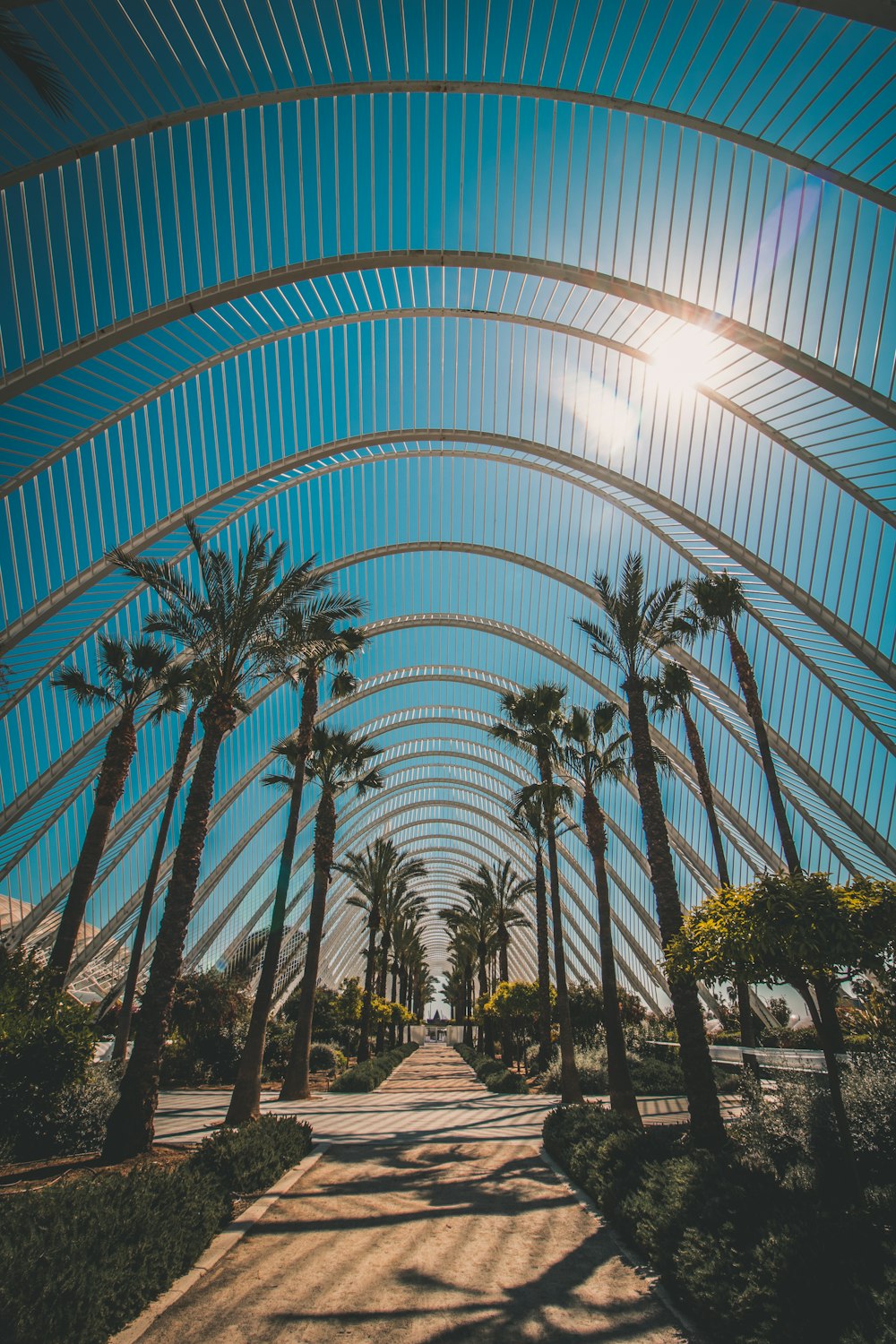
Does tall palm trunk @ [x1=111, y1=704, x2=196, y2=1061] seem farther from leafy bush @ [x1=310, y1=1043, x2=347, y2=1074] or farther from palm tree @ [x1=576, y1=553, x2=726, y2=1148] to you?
palm tree @ [x1=576, y1=553, x2=726, y2=1148]

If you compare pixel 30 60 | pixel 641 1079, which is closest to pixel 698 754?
pixel 641 1079

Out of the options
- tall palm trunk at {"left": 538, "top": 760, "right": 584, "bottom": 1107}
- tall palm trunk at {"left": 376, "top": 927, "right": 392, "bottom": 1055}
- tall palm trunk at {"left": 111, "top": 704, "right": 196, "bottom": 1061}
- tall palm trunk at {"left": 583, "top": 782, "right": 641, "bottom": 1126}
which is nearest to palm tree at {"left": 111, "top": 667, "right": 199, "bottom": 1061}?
tall palm trunk at {"left": 111, "top": 704, "right": 196, "bottom": 1061}

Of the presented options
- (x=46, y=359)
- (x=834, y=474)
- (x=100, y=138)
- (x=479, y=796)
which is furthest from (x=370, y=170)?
(x=479, y=796)

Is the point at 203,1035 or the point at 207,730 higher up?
the point at 207,730

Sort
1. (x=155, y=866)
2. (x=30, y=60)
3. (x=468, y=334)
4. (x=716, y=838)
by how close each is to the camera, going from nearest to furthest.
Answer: (x=30, y=60)
(x=468, y=334)
(x=155, y=866)
(x=716, y=838)

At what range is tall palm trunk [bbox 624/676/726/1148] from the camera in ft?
34.8

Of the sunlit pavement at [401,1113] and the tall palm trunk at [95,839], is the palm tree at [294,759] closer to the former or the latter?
the sunlit pavement at [401,1113]

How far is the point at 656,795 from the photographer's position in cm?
1415

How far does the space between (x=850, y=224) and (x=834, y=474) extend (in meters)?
5.48

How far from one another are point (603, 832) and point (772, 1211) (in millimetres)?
12757

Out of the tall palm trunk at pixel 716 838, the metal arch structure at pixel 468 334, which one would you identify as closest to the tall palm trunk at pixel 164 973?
the metal arch structure at pixel 468 334

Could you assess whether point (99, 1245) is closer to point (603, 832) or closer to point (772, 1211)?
point (772, 1211)

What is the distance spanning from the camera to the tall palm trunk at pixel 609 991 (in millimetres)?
14523

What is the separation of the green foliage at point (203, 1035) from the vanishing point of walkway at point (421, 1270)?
16.4 metres
